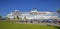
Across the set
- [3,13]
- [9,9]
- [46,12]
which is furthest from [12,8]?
[46,12]

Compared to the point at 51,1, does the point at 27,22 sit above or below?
below

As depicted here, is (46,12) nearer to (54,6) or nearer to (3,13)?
(54,6)

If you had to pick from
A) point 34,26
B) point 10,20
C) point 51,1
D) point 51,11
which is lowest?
point 34,26

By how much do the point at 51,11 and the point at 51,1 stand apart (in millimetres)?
197

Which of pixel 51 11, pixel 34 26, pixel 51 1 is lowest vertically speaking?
pixel 34 26

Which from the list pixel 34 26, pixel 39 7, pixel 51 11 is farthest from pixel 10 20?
pixel 51 11

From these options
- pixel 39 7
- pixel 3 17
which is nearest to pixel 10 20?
pixel 3 17

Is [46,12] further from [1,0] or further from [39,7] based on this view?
[1,0]

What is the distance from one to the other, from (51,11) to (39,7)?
235 millimetres

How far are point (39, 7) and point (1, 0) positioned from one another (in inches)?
28.8

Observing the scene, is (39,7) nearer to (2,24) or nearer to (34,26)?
(34,26)

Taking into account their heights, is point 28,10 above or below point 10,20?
above

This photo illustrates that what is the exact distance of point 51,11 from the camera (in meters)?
1.99

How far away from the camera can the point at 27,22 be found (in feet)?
6.57
